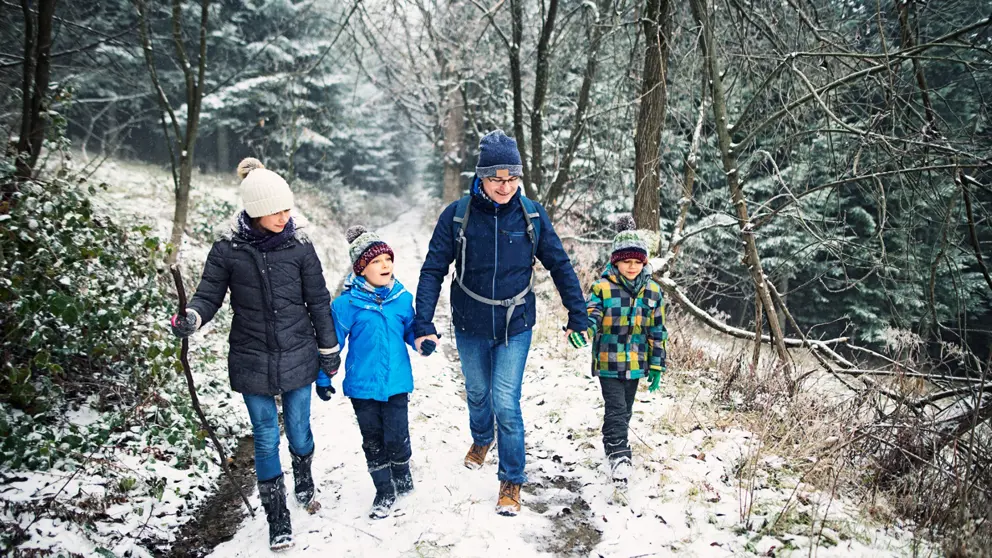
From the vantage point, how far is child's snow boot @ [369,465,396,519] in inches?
137

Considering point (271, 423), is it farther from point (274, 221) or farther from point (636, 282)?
point (636, 282)

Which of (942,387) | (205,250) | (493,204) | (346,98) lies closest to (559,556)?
(493,204)

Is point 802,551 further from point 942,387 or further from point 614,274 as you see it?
point 942,387

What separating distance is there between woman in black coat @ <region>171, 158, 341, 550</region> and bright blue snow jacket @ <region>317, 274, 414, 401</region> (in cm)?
18

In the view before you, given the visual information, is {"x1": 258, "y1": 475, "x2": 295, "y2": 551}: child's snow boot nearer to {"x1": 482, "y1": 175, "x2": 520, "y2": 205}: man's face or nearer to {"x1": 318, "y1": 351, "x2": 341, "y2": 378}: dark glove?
{"x1": 318, "y1": 351, "x2": 341, "y2": 378}: dark glove

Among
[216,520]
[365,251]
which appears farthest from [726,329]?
[216,520]

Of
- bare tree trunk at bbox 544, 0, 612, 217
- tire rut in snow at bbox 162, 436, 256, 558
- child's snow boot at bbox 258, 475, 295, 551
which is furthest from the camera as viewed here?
bare tree trunk at bbox 544, 0, 612, 217

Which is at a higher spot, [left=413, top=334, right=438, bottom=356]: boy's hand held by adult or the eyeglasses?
the eyeglasses

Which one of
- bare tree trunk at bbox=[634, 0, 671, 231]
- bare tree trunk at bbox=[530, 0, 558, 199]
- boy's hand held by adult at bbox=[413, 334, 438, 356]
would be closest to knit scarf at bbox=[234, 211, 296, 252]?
boy's hand held by adult at bbox=[413, 334, 438, 356]

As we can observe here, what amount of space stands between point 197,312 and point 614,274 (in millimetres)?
2734

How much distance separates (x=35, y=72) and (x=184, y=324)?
4.08 meters

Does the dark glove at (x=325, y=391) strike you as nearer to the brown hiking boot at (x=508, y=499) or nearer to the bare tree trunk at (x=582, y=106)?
the brown hiking boot at (x=508, y=499)

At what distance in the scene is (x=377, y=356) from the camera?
3406mm

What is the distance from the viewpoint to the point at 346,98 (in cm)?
2348
